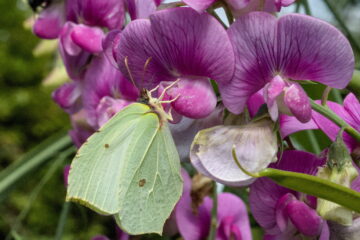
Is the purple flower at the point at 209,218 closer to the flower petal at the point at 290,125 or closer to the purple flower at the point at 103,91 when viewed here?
the purple flower at the point at 103,91

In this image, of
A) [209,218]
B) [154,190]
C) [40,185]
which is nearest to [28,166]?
[40,185]

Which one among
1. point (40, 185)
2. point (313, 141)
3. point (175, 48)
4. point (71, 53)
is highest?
point (175, 48)

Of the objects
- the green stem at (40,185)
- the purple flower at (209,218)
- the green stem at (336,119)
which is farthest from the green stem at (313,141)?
the green stem at (40,185)

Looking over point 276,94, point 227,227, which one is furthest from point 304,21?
point 227,227

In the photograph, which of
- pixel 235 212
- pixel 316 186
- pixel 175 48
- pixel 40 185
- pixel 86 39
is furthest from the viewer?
pixel 40 185

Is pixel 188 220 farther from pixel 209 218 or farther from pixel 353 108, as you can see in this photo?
pixel 353 108

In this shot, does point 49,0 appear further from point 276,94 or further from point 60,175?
point 60,175
